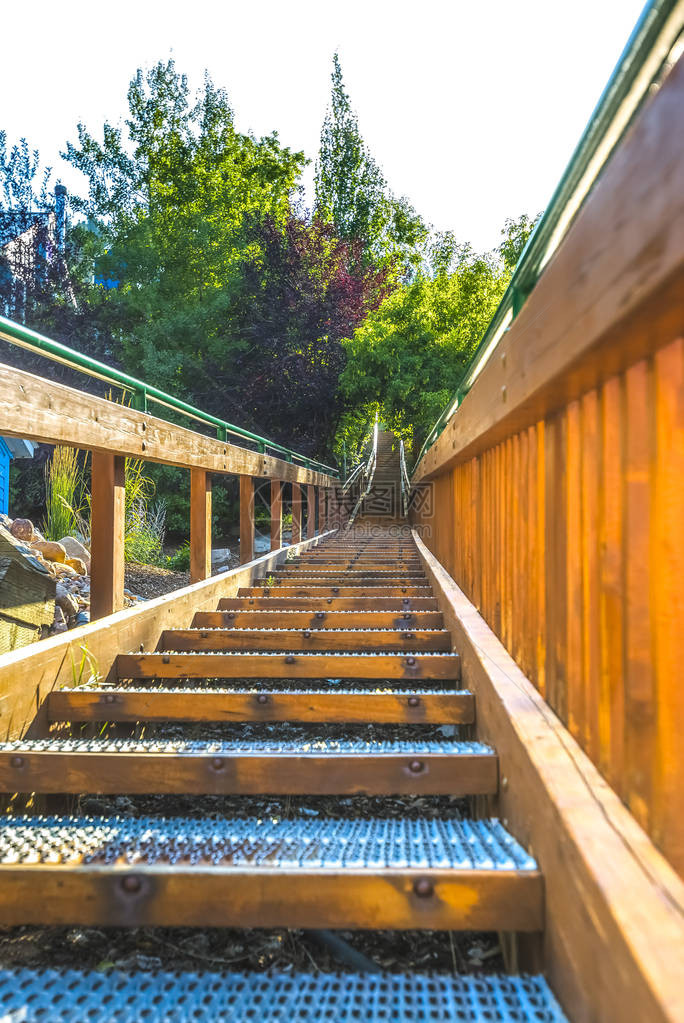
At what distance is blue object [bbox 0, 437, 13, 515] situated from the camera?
416 inches

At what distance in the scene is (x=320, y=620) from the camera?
315 centimetres

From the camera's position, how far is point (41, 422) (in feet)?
6.23

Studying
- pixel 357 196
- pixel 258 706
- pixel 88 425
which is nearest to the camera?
pixel 258 706

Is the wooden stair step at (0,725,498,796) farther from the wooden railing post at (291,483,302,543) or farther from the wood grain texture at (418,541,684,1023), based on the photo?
the wooden railing post at (291,483,302,543)

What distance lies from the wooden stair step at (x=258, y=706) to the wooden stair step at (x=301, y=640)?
788mm

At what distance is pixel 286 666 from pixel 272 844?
115 cm

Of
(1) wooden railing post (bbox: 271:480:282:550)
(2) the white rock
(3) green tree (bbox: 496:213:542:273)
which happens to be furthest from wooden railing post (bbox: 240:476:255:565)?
(3) green tree (bbox: 496:213:542:273)

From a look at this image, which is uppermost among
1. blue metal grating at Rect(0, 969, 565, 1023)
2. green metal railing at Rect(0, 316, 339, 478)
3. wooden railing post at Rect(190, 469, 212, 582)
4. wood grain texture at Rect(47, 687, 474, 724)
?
green metal railing at Rect(0, 316, 339, 478)

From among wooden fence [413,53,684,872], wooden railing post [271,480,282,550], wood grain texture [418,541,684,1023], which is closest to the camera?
wood grain texture [418,541,684,1023]

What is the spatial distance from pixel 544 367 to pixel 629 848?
2.80 ft

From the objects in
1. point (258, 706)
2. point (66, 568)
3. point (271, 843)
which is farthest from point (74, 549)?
point (271, 843)

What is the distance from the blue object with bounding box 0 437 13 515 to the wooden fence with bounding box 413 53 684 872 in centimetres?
1074

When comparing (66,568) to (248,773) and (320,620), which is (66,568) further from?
(248,773)

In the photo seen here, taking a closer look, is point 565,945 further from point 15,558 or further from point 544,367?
point 15,558
